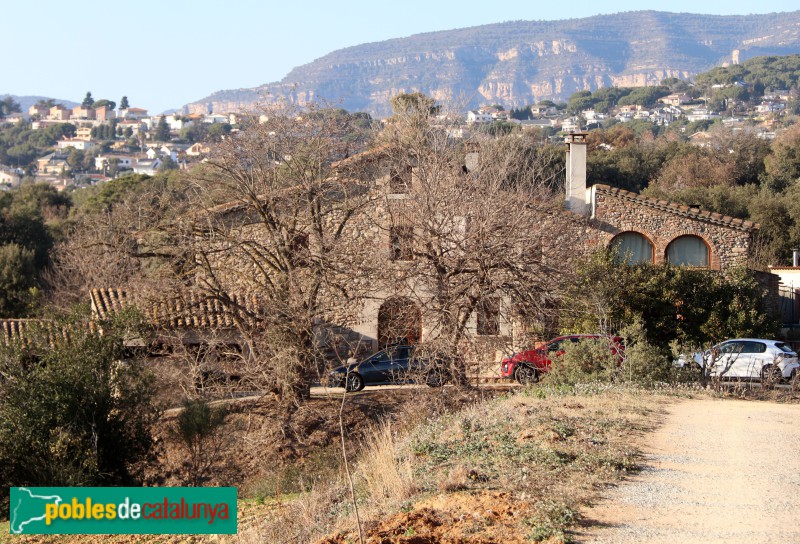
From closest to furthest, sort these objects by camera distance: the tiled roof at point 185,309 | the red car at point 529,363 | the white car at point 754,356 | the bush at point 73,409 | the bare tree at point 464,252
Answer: the bush at point 73,409, the bare tree at point 464,252, the tiled roof at point 185,309, the red car at point 529,363, the white car at point 754,356

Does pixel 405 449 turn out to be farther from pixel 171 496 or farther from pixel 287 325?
pixel 287 325

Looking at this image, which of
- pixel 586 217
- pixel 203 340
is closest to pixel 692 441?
pixel 203 340

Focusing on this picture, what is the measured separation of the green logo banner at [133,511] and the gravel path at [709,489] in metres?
3.98

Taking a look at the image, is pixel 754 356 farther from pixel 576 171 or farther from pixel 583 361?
pixel 576 171

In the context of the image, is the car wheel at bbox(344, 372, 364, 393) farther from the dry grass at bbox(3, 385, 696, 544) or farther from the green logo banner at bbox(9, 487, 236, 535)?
the green logo banner at bbox(9, 487, 236, 535)

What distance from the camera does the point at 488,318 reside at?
21859mm

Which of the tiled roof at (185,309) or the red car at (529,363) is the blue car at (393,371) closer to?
the red car at (529,363)

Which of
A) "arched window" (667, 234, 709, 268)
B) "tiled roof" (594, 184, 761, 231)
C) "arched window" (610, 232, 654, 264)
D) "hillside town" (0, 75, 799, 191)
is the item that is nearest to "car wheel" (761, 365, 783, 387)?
"arched window" (610, 232, 654, 264)

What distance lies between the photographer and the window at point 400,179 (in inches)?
906

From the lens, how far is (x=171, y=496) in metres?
→ 9.86

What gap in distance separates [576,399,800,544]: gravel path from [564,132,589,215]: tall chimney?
1779cm

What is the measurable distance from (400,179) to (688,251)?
42.0 feet

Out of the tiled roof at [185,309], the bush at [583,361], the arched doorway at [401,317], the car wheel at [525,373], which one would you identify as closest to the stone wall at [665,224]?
the car wheel at [525,373]


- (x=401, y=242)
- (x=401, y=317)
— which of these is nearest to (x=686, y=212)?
(x=401, y=242)
